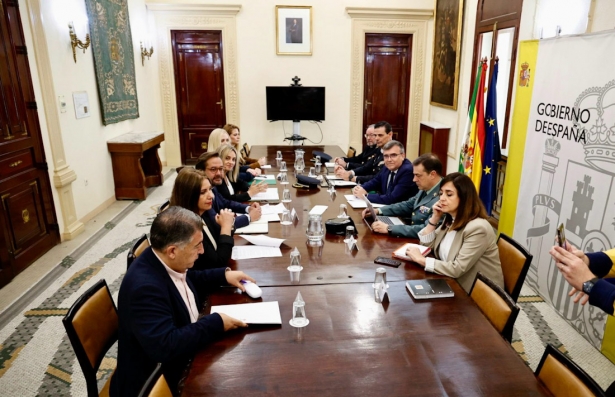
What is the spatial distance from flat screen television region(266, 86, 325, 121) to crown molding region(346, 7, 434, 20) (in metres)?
1.58

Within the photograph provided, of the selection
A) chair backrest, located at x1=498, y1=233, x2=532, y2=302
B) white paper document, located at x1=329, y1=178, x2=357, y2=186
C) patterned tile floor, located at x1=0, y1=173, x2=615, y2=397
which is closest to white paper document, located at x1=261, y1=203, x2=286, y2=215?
white paper document, located at x1=329, y1=178, x2=357, y2=186

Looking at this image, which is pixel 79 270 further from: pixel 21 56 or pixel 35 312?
pixel 21 56

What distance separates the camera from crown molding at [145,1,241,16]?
7.94 meters

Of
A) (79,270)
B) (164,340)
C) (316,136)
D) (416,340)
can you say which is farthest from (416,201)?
(316,136)

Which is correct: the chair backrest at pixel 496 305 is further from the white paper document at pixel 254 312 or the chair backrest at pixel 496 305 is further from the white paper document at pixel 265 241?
the white paper document at pixel 265 241

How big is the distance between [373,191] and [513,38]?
251cm

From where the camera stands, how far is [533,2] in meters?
4.62

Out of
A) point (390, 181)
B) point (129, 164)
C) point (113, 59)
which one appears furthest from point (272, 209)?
point (113, 59)

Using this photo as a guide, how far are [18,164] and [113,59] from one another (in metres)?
2.86

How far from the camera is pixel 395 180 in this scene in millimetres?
3936

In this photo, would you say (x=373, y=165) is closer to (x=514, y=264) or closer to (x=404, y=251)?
(x=404, y=251)

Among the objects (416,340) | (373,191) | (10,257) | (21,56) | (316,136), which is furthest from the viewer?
(316,136)

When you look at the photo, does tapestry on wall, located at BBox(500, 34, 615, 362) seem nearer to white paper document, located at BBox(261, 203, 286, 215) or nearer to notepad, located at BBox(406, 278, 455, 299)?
notepad, located at BBox(406, 278, 455, 299)

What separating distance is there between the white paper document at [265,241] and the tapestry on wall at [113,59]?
441 cm
